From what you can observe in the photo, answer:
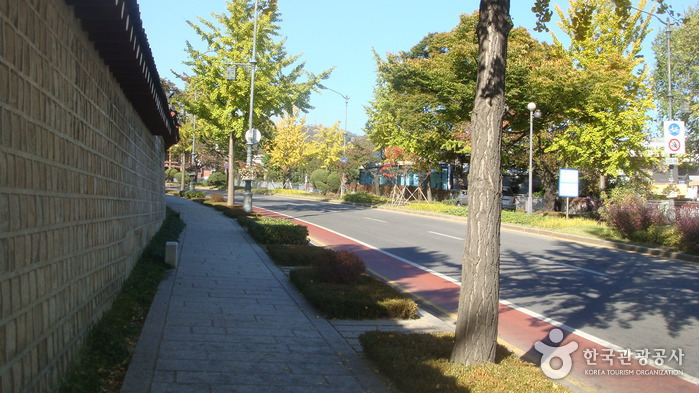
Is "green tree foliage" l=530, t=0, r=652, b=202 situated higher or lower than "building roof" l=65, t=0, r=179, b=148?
higher

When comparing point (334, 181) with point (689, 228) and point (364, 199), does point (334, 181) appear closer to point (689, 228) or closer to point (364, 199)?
point (364, 199)

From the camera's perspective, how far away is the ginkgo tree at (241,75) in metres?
27.3

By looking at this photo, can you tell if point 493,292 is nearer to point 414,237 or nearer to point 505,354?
point 505,354

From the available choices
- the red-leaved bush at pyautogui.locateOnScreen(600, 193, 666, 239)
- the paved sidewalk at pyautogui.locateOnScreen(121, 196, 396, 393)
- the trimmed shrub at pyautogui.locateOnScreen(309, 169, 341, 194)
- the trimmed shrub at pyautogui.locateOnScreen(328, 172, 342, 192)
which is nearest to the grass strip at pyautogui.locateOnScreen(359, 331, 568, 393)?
the paved sidewalk at pyautogui.locateOnScreen(121, 196, 396, 393)

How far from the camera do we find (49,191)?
3.78 m

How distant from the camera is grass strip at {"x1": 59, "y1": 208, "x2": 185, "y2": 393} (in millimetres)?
4285

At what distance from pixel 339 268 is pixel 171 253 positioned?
3.45 meters

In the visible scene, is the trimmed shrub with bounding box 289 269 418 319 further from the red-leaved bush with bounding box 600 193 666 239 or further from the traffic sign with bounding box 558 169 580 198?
the traffic sign with bounding box 558 169 580 198

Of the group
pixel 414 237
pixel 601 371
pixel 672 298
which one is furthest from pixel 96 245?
pixel 414 237

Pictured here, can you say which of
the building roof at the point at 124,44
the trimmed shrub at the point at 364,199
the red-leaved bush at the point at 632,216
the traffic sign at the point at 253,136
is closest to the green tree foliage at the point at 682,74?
the trimmed shrub at the point at 364,199

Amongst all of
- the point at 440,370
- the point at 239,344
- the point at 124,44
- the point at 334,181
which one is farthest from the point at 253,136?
the point at 334,181

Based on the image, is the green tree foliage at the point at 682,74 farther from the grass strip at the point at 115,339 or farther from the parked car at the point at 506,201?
the grass strip at the point at 115,339

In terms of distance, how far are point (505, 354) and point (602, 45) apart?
28154 millimetres

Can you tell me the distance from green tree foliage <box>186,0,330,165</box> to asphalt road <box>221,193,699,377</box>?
1188 cm
